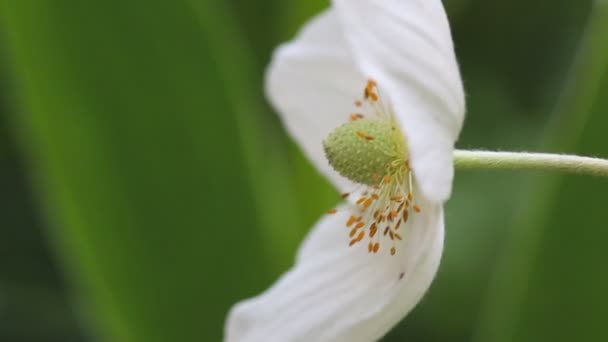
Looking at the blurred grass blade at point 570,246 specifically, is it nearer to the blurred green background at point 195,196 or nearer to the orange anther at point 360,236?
the blurred green background at point 195,196

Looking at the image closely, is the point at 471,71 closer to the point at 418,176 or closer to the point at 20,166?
the point at 20,166

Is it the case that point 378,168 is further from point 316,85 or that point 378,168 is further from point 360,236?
point 316,85

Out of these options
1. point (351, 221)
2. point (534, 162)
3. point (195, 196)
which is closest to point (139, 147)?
point (195, 196)

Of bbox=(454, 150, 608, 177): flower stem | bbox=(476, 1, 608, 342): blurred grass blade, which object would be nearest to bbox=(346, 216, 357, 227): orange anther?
bbox=(454, 150, 608, 177): flower stem

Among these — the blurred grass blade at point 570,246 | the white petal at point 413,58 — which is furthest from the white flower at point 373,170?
the blurred grass blade at point 570,246

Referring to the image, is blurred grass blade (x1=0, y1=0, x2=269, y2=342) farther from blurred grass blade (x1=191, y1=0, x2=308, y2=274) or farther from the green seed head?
the green seed head

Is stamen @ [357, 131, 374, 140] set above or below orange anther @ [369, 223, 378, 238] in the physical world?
above
